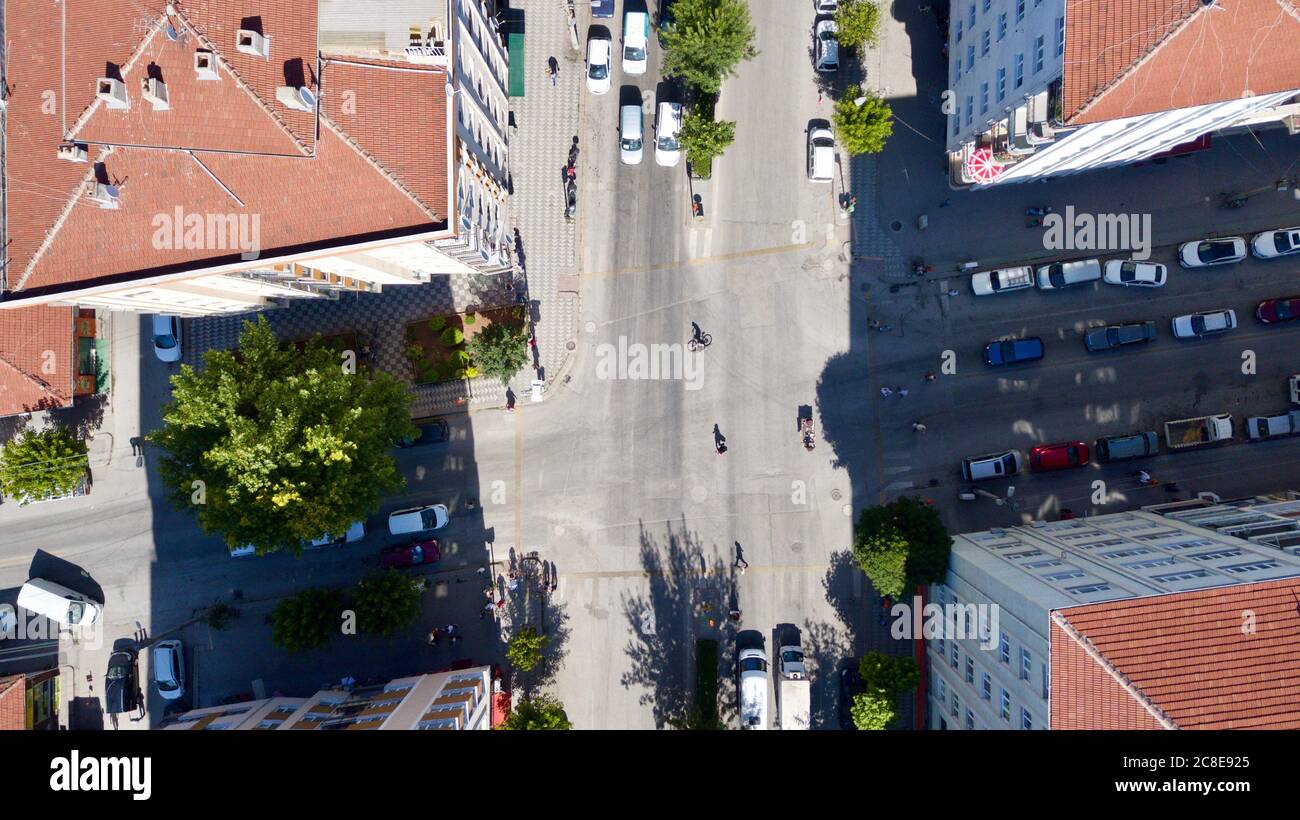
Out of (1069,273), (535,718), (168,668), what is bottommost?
(535,718)

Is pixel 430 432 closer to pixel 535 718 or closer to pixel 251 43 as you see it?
pixel 535 718

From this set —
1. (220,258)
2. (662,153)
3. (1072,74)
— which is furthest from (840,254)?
(220,258)

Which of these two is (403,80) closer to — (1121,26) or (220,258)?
(220,258)

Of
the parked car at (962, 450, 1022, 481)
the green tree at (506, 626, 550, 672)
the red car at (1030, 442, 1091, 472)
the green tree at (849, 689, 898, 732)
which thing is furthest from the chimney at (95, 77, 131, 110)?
the red car at (1030, 442, 1091, 472)

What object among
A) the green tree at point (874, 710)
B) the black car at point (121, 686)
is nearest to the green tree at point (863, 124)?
→ the green tree at point (874, 710)

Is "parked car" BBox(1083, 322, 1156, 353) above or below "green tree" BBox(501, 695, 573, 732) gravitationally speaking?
above

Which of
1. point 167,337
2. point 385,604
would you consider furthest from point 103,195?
point 385,604

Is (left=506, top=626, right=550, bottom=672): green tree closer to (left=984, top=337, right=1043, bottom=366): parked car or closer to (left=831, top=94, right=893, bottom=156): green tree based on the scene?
(left=984, top=337, right=1043, bottom=366): parked car
